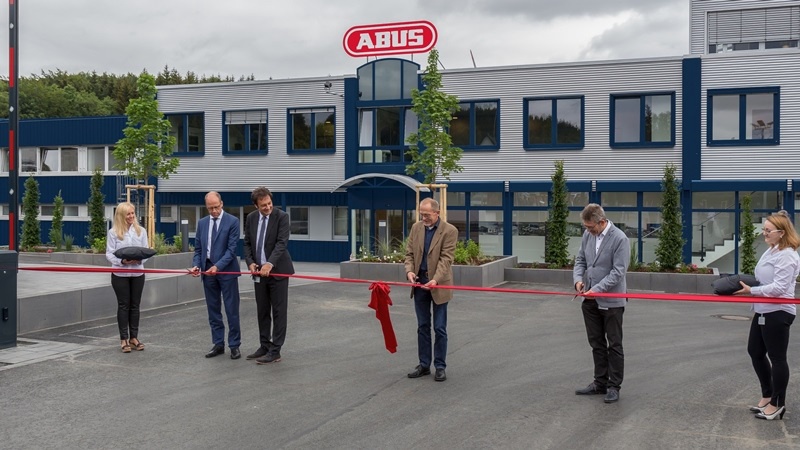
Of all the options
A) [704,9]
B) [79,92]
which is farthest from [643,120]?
[79,92]

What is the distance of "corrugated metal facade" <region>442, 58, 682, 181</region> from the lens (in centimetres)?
2309

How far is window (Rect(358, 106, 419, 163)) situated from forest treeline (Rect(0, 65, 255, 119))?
36.8m

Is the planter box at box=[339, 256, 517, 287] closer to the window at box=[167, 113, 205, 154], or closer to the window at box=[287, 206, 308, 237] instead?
the window at box=[287, 206, 308, 237]

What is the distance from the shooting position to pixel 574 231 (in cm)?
2331

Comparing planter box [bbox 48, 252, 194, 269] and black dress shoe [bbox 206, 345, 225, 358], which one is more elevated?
planter box [bbox 48, 252, 194, 269]

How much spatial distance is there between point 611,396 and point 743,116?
17.8m

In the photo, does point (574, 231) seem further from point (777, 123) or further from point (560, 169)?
point (777, 123)

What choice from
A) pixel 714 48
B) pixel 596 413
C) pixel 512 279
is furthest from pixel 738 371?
pixel 714 48

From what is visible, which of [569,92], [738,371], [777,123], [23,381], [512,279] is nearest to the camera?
[23,381]

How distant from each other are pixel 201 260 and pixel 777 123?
18510 mm

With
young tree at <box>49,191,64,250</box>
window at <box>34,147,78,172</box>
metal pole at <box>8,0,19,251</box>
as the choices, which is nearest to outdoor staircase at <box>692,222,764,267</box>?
metal pole at <box>8,0,19,251</box>

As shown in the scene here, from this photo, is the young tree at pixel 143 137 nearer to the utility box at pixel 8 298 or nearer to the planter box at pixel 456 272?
the planter box at pixel 456 272

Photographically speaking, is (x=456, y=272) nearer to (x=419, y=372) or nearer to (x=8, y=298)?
(x=419, y=372)

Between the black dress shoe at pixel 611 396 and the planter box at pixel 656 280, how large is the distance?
11.0 m
